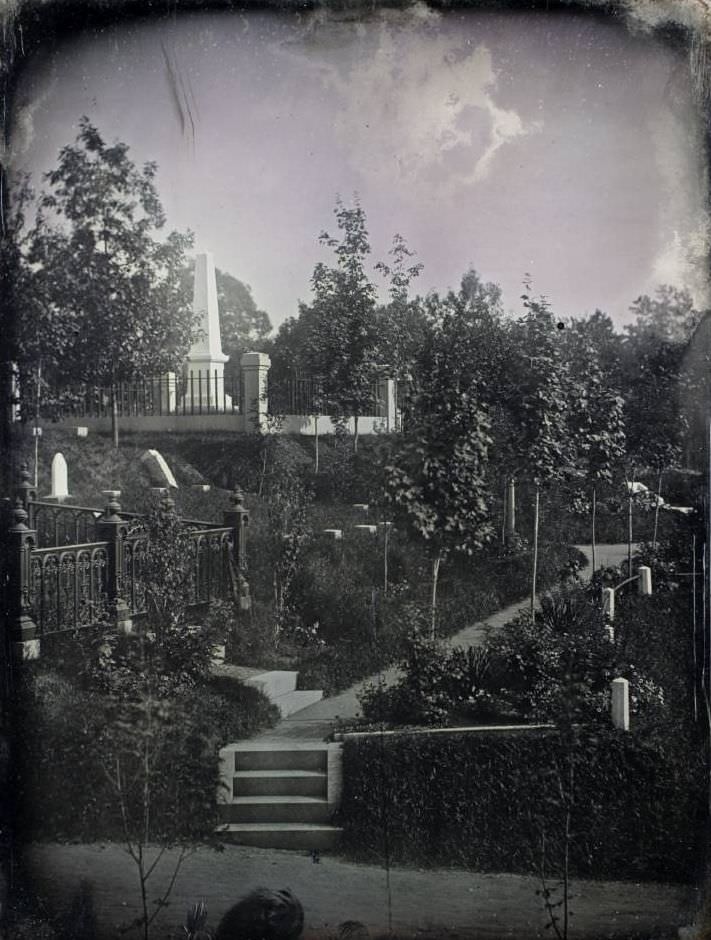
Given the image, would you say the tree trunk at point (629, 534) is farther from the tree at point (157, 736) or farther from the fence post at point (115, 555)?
the fence post at point (115, 555)

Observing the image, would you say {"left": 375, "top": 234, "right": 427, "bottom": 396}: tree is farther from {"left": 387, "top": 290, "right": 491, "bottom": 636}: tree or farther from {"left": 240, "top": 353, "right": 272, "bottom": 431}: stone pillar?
{"left": 240, "top": 353, "right": 272, "bottom": 431}: stone pillar

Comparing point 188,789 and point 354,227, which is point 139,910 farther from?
point 354,227

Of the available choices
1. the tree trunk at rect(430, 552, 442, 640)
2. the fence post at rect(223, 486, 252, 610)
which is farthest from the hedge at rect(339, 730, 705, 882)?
the fence post at rect(223, 486, 252, 610)

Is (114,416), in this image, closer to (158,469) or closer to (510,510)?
(158,469)

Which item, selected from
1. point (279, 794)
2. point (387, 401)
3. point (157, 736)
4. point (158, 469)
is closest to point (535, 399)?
point (387, 401)

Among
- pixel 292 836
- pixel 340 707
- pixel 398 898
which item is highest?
pixel 340 707

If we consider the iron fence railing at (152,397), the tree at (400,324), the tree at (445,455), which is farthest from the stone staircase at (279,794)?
the tree at (400,324)
